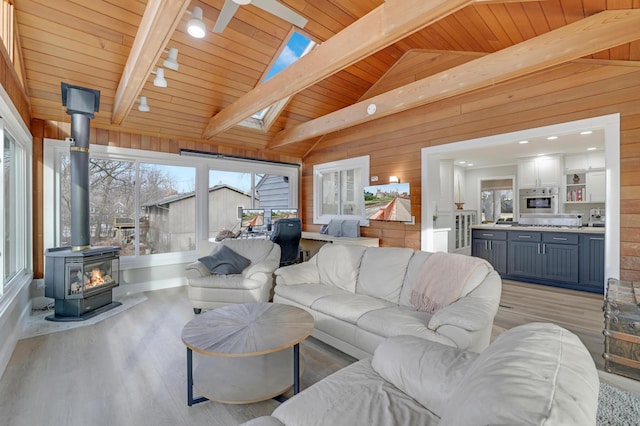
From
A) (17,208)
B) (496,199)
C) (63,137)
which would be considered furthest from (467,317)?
(496,199)

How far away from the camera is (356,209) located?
5.97m

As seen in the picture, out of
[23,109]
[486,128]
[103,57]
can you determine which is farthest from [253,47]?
[486,128]

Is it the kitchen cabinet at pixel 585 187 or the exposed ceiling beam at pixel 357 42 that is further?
the kitchen cabinet at pixel 585 187

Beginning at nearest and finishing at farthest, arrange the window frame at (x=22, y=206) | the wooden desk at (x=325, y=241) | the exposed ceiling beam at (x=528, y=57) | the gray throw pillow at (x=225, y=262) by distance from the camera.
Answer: the exposed ceiling beam at (x=528, y=57)
the window frame at (x=22, y=206)
the gray throw pillow at (x=225, y=262)
the wooden desk at (x=325, y=241)

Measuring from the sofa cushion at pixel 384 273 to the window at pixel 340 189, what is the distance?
2590 mm

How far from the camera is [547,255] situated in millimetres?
4777

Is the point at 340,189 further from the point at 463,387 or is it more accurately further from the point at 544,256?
the point at 463,387

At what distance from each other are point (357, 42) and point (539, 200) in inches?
224

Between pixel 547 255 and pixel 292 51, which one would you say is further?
pixel 547 255

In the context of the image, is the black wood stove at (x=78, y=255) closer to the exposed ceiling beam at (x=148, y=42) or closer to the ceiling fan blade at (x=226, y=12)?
the exposed ceiling beam at (x=148, y=42)

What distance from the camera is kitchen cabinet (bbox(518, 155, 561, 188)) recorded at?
5820 mm

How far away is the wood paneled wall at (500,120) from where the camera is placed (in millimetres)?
3113

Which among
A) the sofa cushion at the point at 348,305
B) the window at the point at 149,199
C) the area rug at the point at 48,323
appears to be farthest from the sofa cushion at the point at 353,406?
the window at the point at 149,199

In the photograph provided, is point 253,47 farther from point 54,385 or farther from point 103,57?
point 54,385
